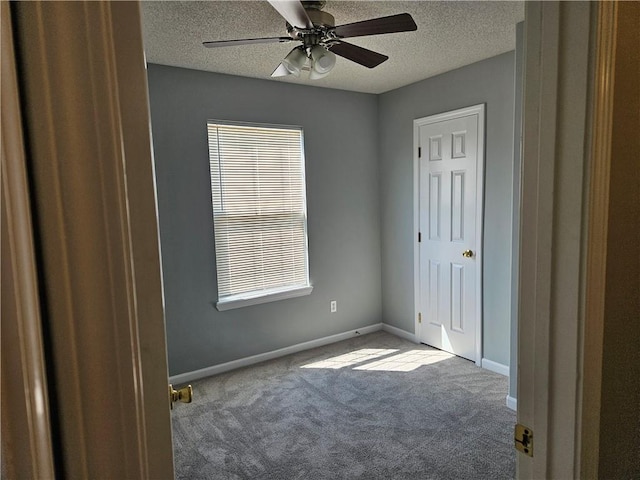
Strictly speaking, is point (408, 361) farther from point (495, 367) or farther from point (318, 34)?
point (318, 34)

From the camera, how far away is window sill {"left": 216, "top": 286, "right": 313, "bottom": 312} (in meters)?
3.49

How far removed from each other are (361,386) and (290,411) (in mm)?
638

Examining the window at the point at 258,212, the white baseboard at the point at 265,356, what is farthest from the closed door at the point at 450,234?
the window at the point at 258,212

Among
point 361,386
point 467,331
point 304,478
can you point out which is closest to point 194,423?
point 304,478

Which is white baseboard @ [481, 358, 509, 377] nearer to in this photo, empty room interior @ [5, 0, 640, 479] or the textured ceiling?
empty room interior @ [5, 0, 640, 479]

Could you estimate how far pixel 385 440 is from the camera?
2.49m

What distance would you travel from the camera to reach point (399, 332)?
14.3 ft

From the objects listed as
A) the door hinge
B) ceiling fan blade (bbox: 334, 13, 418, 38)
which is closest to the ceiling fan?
ceiling fan blade (bbox: 334, 13, 418, 38)

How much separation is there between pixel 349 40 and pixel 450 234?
6.16 ft

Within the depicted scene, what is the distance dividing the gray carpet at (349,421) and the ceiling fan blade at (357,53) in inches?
91.2

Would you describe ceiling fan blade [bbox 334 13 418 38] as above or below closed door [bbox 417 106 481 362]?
above

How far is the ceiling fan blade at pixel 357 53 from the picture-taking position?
7.64 ft

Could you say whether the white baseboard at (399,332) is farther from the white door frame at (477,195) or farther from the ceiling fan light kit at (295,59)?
the ceiling fan light kit at (295,59)

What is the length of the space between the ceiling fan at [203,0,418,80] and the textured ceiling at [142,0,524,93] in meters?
0.17
